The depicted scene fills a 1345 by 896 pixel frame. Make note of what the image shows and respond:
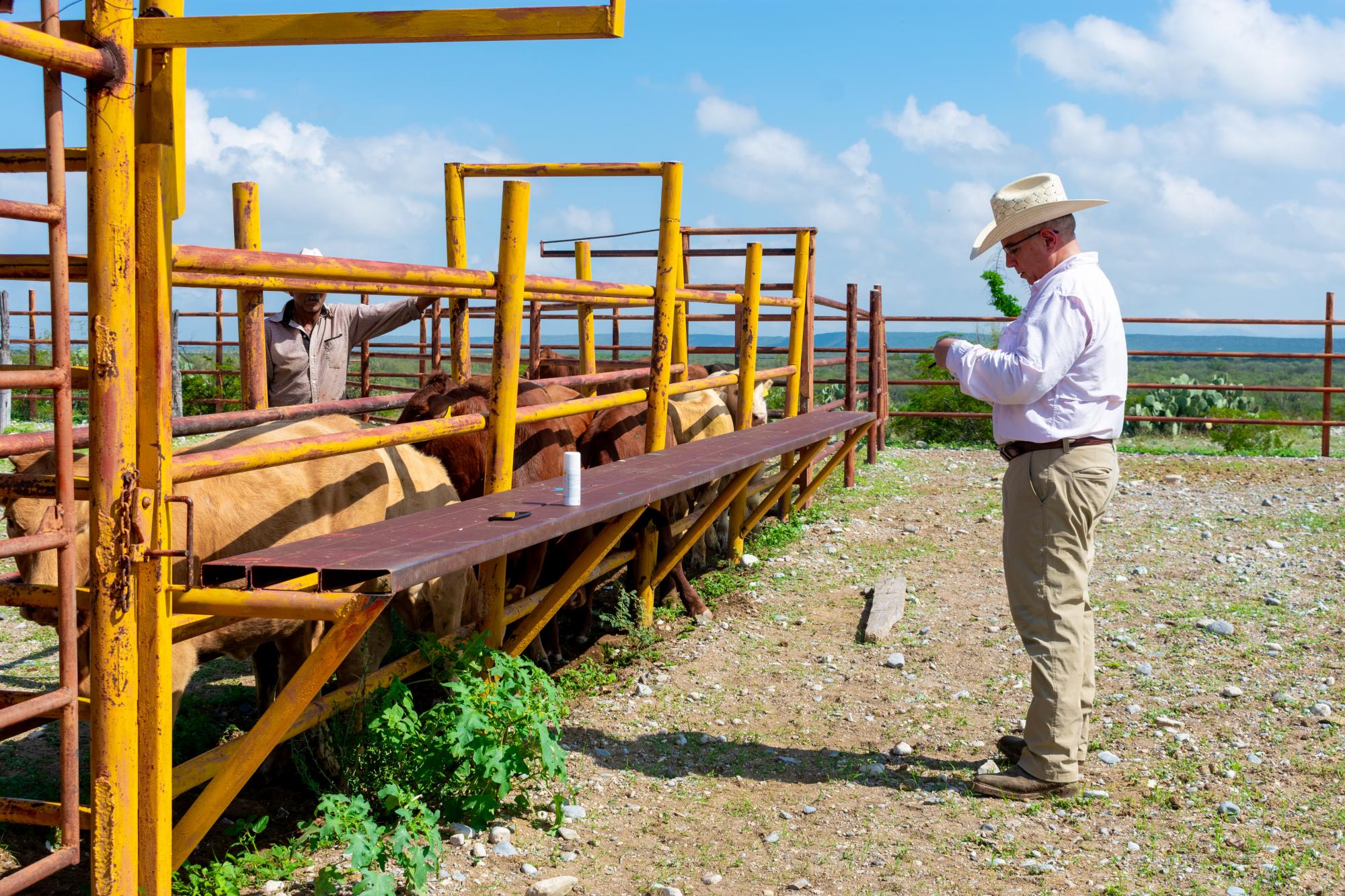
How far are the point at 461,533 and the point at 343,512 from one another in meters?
0.78

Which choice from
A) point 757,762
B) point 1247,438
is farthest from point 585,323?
point 1247,438

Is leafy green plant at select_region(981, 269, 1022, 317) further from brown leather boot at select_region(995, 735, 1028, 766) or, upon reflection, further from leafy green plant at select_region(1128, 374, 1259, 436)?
leafy green plant at select_region(1128, 374, 1259, 436)

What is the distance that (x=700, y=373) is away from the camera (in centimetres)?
880

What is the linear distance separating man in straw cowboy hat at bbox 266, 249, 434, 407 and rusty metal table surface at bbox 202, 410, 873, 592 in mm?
1838

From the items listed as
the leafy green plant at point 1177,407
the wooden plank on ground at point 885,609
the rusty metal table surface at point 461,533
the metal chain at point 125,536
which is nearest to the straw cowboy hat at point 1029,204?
the rusty metal table surface at point 461,533

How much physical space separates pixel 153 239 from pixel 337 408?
2412 mm

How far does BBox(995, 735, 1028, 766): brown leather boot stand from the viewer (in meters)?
4.29

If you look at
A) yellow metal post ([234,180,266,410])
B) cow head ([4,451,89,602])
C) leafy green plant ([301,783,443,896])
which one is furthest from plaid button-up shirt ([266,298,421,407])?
leafy green plant ([301,783,443,896])

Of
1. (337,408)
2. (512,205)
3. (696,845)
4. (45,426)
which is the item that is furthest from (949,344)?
(45,426)

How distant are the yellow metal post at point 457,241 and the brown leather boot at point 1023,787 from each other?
3.00 m

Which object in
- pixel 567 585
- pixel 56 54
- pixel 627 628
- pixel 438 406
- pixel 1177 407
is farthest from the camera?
pixel 1177 407

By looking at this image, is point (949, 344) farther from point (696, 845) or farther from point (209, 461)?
point (209, 461)

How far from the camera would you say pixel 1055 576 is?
155 inches

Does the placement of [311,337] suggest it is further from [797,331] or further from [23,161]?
[797,331]
